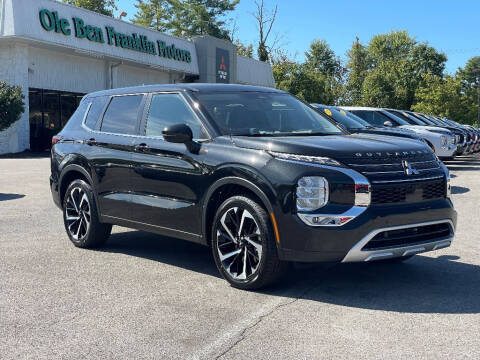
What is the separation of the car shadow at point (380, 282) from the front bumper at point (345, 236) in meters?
0.39

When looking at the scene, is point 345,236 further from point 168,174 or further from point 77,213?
point 77,213

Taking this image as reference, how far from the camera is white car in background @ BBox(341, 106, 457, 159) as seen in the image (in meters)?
17.3

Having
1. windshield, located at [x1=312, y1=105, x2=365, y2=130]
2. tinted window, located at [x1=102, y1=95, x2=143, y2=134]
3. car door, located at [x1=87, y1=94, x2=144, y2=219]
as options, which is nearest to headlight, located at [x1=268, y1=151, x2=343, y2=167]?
car door, located at [x1=87, y1=94, x2=144, y2=219]

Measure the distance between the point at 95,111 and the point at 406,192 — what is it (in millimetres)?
3969

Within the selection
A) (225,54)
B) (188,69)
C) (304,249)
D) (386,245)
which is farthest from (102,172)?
(225,54)

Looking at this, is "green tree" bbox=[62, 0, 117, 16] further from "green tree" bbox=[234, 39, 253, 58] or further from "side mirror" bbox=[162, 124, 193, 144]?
"side mirror" bbox=[162, 124, 193, 144]

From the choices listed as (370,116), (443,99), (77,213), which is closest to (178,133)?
(77,213)

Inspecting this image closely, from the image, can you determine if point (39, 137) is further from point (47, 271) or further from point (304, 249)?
point (304, 249)

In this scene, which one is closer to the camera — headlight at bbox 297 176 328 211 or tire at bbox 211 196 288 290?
headlight at bbox 297 176 328 211

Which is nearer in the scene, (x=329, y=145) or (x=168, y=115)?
(x=329, y=145)

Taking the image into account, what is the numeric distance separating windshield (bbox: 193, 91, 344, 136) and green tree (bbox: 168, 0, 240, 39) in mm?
61777

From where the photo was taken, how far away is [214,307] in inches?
189

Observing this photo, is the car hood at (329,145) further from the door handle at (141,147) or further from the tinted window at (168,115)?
the door handle at (141,147)

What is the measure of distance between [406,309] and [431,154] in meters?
1.53
